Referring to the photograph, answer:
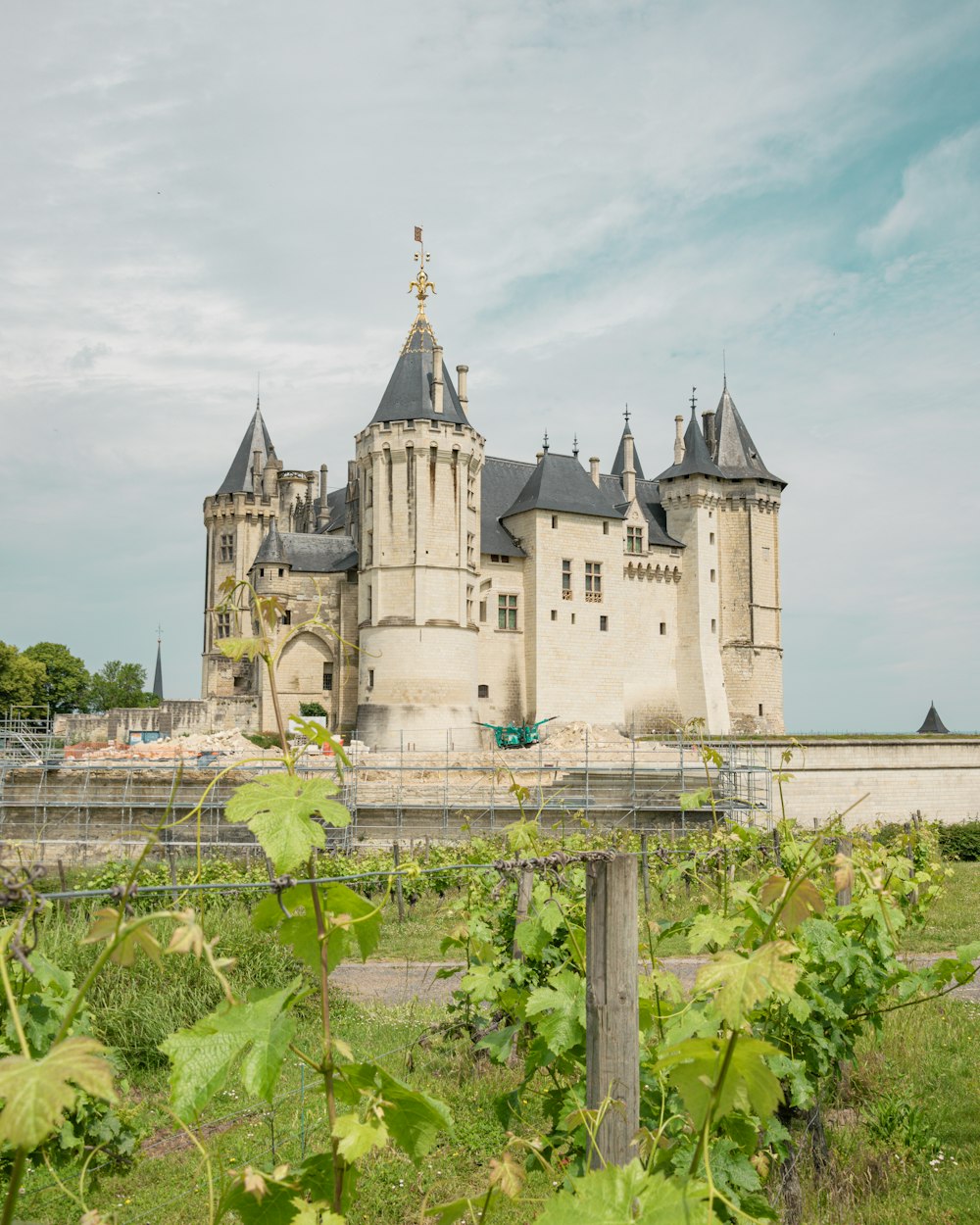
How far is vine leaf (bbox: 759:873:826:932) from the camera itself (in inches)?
71.6

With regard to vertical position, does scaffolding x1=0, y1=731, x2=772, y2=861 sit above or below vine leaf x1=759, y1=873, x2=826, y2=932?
below

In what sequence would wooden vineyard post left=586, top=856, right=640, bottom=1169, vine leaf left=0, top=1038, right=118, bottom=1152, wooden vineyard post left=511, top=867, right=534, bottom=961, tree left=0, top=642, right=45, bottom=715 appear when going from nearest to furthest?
vine leaf left=0, top=1038, right=118, bottom=1152
wooden vineyard post left=586, top=856, right=640, bottom=1169
wooden vineyard post left=511, top=867, right=534, bottom=961
tree left=0, top=642, right=45, bottom=715

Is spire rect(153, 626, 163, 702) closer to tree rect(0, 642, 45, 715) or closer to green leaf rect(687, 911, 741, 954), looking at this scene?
tree rect(0, 642, 45, 715)

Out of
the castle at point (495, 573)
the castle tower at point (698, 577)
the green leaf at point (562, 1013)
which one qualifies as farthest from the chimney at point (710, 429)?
the green leaf at point (562, 1013)

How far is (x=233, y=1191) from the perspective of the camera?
173 centimetres

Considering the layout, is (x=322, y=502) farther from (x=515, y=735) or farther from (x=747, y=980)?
(x=747, y=980)

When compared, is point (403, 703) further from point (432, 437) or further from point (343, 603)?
point (432, 437)

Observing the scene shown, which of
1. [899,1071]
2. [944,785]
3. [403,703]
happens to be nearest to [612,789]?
[403,703]

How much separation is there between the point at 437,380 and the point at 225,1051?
31.8 metres

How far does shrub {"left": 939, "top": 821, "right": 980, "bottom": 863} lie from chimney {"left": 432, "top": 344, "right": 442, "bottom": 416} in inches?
746

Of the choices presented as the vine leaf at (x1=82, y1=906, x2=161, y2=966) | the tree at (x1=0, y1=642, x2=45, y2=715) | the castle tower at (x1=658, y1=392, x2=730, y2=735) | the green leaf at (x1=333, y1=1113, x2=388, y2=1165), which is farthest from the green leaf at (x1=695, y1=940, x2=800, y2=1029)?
the tree at (x1=0, y1=642, x2=45, y2=715)

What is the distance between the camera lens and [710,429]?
4181 cm

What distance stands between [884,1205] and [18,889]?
387 cm

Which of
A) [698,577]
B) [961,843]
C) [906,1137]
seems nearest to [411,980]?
[906,1137]
